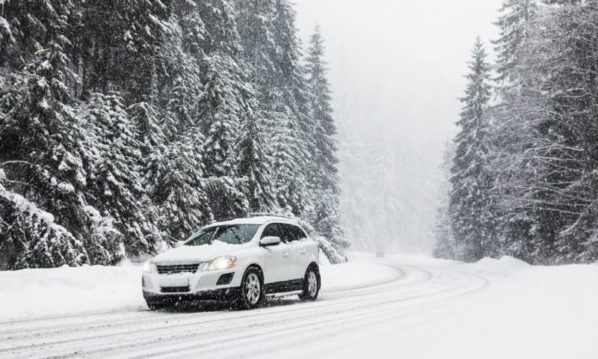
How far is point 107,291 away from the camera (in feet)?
47.4

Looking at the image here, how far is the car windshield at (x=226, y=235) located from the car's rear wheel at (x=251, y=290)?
2.53ft

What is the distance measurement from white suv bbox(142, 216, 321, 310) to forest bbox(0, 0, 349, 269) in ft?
21.5

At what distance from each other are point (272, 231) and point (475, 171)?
121 feet

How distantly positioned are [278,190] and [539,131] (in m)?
13.8

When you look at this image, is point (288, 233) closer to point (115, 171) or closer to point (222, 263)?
point (222, 263)

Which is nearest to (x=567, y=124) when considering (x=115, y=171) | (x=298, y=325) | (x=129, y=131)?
(x=129, y=131)

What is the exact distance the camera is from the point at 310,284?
14.1 meters

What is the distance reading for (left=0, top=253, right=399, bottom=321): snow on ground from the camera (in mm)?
11766

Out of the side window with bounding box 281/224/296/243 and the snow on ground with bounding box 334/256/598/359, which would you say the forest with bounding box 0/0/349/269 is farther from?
the snow on ground with bounding box 334/256/598/359

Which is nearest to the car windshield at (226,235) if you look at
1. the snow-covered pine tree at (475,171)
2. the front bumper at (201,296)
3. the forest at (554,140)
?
the front bumper at (201,296)

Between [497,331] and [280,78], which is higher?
[280,78]

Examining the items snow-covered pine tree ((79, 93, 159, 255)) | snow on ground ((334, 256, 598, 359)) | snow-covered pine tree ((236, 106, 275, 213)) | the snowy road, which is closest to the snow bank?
the snowy road

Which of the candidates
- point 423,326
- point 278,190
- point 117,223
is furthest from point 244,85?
point 423,326

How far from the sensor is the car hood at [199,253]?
11508mm
